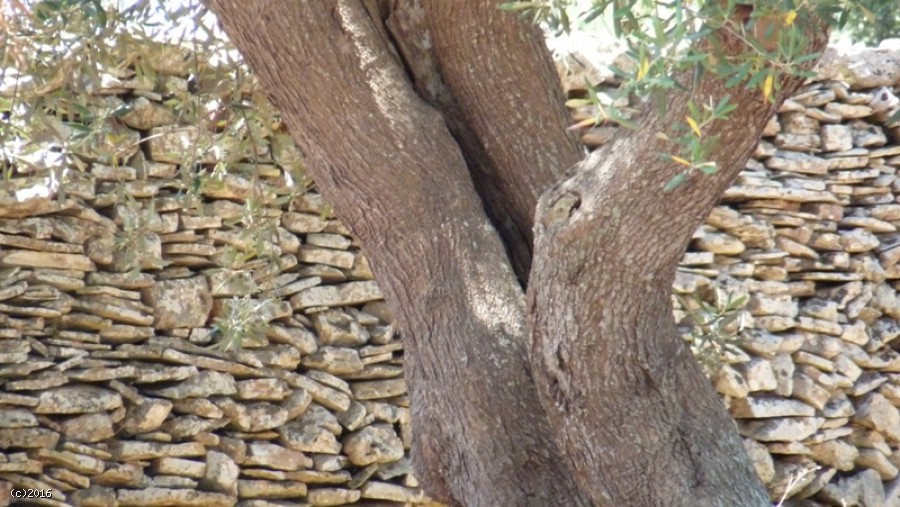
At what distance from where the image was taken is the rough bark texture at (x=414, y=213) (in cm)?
227

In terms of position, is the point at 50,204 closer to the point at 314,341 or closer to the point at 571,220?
the point at 314,341

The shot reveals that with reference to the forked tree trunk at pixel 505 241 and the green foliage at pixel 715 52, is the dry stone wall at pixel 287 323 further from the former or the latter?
the green foliage at pixel 715 52

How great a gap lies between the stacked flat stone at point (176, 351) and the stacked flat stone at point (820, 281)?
1.32 meters

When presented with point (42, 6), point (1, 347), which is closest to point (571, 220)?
point (42, 6)

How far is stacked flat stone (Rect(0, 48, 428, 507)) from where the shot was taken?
386 cm

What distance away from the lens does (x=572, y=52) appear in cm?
473

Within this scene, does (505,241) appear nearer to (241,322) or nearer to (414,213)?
(414,213)

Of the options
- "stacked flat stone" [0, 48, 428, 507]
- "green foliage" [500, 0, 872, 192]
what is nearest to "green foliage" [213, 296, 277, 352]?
"stacked flat stone" [0, 48, 428, 507]

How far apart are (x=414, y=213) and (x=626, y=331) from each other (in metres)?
0.53

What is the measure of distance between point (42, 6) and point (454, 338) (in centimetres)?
133

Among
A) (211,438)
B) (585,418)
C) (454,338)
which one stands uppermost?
(211,438)

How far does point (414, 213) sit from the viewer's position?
7.71 ft

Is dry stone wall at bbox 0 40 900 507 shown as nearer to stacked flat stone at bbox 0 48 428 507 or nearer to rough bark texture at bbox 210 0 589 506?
stacked flat stone at bbox 0 48 428 507

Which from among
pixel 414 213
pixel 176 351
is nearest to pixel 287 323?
pixel 176 351
